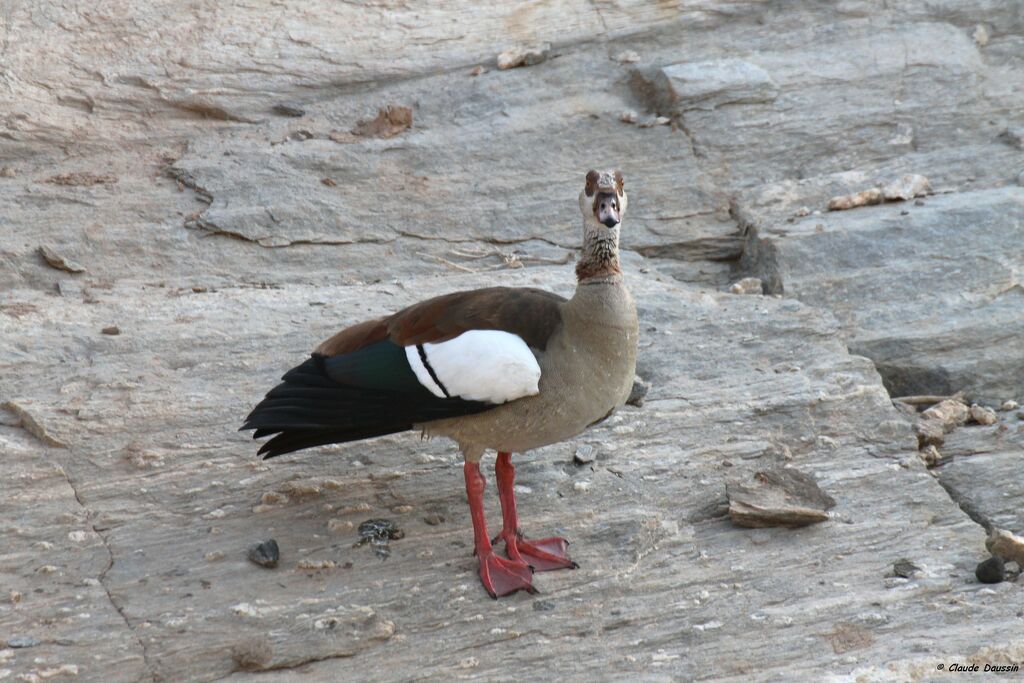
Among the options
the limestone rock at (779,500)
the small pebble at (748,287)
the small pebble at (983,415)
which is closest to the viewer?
the limestone rock at (779,500)

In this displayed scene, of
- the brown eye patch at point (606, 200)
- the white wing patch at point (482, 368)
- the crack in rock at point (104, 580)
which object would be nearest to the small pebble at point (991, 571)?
the white wing patch at point (482, 368)

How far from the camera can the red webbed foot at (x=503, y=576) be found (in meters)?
4.02

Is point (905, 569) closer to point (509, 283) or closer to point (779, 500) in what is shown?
point (779, 500)

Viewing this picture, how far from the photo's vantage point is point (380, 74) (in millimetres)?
7449

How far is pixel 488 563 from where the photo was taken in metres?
4.08

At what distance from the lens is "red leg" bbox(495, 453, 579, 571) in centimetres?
418

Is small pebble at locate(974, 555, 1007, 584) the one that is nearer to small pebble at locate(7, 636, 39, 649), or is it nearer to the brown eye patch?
the brown eye patch

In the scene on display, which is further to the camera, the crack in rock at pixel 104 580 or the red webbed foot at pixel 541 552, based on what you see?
the red webbed foot at pixel 541 552

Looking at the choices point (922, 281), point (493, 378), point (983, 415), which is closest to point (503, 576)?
point (493, 378)

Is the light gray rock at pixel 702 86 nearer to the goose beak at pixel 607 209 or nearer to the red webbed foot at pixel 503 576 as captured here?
the goose beak at pixel 607 209

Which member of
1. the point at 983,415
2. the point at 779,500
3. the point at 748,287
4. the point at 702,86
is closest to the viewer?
the point at 779,500

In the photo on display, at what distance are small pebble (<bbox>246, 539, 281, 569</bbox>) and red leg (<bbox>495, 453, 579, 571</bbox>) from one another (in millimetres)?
803

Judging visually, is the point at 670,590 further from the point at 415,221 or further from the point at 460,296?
the point at 415,221

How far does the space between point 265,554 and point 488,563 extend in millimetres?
759
